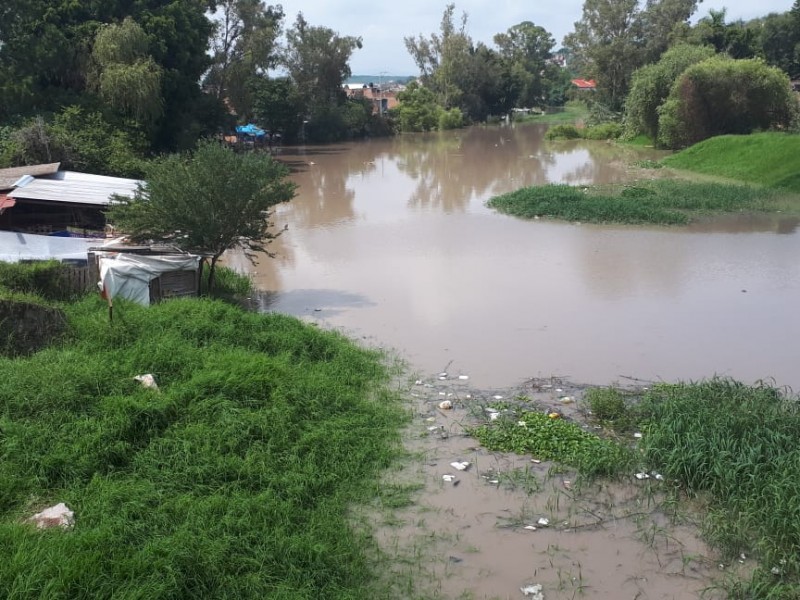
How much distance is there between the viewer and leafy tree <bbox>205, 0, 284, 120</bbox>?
108 ft

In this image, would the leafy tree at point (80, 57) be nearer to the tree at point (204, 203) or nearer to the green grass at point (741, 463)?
the tree at point (204, 203)

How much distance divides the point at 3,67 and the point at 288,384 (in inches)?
817

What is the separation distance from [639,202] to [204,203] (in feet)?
45.1

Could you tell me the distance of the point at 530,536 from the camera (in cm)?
562

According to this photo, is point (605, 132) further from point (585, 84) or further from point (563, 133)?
point (585, 84)

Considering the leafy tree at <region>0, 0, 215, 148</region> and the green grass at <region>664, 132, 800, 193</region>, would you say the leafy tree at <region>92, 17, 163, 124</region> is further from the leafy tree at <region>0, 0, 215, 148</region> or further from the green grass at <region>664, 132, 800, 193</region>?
the green grass at <region>664, 132, 800, 193</region>

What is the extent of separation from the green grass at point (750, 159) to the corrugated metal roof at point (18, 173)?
68.6 ft

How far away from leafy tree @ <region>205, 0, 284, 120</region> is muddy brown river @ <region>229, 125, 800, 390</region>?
12.0 meters

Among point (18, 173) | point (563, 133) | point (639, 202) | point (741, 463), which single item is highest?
point (563, 133)

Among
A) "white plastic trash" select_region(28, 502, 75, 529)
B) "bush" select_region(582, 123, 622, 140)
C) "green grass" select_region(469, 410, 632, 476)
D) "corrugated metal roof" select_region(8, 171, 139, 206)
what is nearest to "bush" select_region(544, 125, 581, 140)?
"bush" select_region(582, 123, 622, 140)

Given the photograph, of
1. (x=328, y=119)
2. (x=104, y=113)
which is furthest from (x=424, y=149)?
(x=104, y=113)

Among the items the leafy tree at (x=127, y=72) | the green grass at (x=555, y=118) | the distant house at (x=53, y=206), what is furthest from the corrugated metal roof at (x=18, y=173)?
the green grass at (x=555, y=118)

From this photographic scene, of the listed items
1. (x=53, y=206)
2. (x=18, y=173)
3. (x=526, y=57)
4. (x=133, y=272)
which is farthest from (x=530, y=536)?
(x=526, y=57)

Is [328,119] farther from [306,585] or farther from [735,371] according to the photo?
[306,585]
